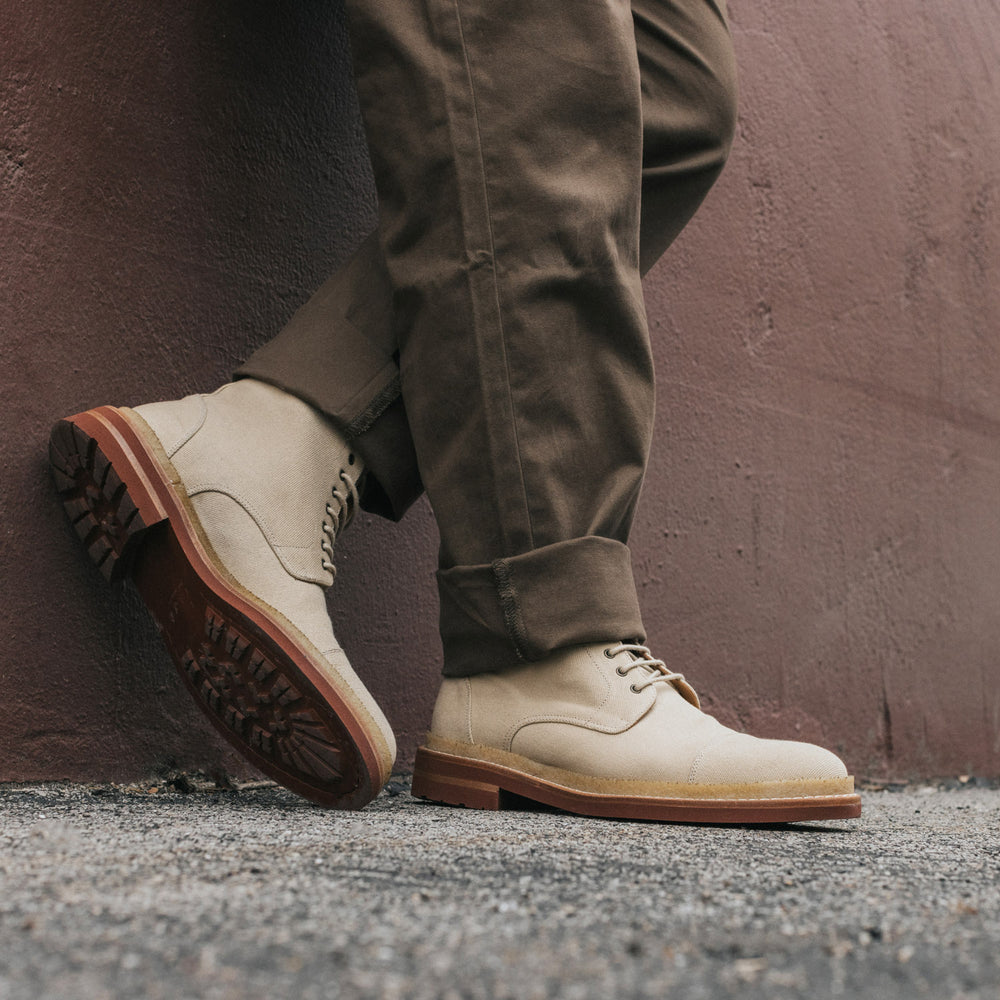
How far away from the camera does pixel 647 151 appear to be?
3.79 feet

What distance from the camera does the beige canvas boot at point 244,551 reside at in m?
0.87

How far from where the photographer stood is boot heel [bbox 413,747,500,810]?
0.99 metres

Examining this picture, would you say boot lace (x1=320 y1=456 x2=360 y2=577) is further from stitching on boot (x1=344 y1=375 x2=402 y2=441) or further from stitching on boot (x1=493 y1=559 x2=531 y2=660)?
stitching on boot (x1=493 y1=559 x2=531 y2=660)

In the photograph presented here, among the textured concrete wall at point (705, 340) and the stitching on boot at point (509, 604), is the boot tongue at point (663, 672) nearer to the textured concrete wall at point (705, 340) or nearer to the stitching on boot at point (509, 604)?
the stitching on boot at point (509, 604)

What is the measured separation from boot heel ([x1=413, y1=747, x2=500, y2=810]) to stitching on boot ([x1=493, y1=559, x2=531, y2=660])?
5.8 inches

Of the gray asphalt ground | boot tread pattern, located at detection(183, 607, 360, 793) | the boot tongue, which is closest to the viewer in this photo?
the gray asphalt ground

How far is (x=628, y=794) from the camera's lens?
36.4 inches

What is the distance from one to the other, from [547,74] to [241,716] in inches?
25.1

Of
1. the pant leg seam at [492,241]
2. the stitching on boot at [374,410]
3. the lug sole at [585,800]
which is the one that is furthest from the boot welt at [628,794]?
the stitching on boot at [374,410]

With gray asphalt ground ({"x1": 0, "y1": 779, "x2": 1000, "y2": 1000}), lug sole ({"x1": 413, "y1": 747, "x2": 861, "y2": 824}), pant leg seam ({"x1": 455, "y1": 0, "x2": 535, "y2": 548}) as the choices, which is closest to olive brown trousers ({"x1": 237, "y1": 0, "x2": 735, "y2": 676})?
pant leg seam ({"x1": 455, "y1": 0, "x2": 535, "y2": 548})

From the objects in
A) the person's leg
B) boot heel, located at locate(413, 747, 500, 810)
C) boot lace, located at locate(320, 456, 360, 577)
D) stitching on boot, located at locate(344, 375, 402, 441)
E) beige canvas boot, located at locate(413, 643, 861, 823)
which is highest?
the person's leg

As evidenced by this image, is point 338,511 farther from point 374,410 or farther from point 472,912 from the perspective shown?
point 472,912

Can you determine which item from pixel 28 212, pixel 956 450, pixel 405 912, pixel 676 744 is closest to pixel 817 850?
pixel 676 744

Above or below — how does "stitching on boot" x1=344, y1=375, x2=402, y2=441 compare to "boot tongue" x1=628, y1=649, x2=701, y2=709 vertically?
above
